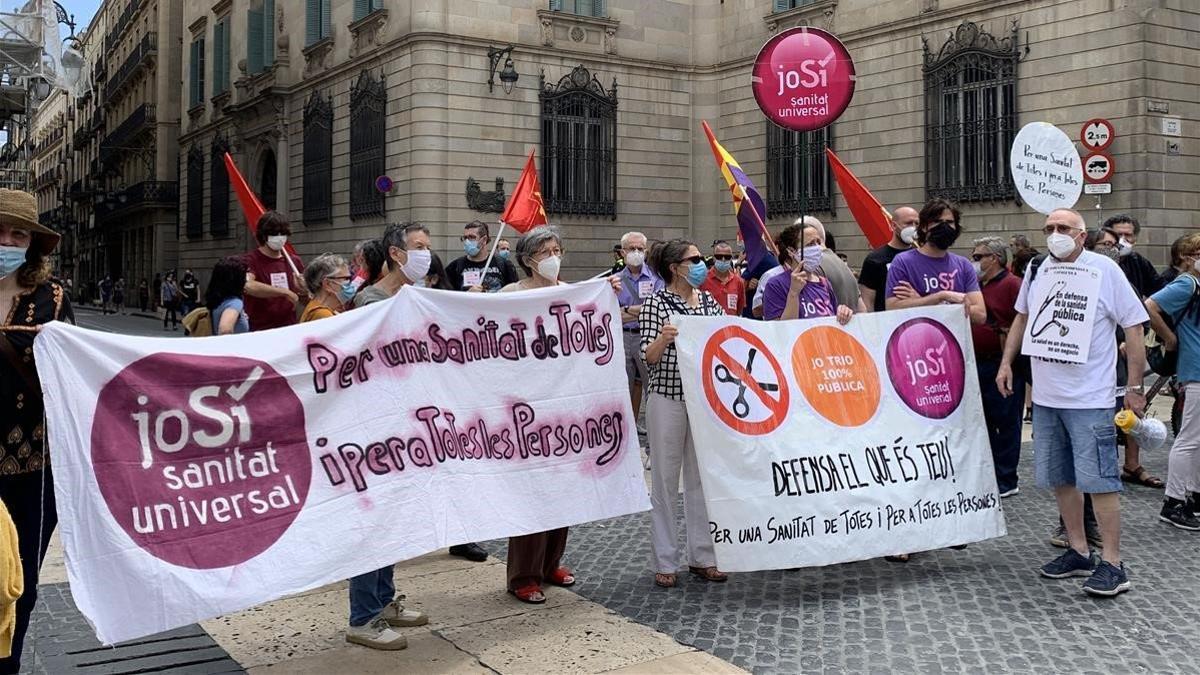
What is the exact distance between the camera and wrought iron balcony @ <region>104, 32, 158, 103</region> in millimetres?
47184

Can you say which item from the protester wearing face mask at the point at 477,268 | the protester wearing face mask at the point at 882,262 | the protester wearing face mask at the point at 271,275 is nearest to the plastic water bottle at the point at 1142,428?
the protester wearing face mask at the point at 882,262

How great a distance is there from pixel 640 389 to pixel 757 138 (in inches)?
567

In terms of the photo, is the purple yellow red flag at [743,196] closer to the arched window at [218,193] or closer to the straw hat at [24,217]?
the straw hat at [24,217]

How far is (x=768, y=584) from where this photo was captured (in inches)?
Result: 225

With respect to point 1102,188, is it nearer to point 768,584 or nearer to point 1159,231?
point 1159,231

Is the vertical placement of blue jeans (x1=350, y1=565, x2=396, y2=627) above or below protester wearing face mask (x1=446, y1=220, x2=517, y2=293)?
below

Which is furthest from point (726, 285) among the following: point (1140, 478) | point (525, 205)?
point (1140, 478)

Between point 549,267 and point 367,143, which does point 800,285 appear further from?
point 367,143

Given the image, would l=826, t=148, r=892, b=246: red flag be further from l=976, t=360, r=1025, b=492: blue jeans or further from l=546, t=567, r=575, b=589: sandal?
l=546, t=567, r=575, b=589: sandal

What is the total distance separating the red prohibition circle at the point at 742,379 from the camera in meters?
5.46

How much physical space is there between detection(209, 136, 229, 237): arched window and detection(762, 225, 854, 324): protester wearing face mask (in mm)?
31339

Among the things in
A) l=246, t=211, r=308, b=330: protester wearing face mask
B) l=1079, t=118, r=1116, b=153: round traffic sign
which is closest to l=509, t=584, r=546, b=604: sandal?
l=246, t=211, r=308, b=330: protester wearing face mask

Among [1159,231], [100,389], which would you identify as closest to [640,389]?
[100,389]

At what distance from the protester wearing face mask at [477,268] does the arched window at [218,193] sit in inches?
1066
